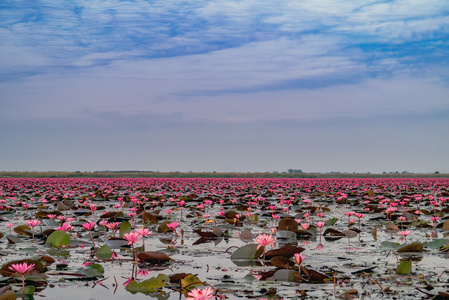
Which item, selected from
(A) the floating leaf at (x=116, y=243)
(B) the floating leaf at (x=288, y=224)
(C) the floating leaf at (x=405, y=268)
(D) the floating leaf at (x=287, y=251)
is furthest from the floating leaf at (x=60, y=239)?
(C) the floating leaf at (x=405, y=268)

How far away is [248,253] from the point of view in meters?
4.55

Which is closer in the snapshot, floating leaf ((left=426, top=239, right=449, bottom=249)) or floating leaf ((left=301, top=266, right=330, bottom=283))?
floating leaf ((left=301, top=266, right=330, bottom=283))

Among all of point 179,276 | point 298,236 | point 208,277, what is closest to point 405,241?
point 298,236

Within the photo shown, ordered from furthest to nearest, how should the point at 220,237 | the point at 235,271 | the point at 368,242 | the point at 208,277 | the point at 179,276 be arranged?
the point at 220,237, the point at 368,242, the point at 235,271, the point at 208,277, the point at 179,276

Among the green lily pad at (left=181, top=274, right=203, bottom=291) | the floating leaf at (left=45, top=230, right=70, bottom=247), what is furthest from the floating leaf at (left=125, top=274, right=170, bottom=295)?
the floating leaf at (left=45, top=230, right=70, bottom=247)

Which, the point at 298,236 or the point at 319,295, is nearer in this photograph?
the point at 319,295

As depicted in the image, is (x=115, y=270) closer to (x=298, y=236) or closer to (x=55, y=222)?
(x=298, y=236)

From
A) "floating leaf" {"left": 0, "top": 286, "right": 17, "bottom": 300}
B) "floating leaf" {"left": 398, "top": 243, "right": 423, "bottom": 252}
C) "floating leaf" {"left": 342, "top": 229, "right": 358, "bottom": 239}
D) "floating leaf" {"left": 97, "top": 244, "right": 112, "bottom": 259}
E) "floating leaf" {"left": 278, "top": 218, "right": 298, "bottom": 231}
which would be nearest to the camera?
"floating leaf" {"left": 0, "top": 286, "right": 17, "bottom": 300}

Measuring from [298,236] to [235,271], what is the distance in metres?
3.00

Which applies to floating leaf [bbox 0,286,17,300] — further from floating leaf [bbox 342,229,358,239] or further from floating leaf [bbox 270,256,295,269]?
floating leaf [bbox 342,229,358,239]

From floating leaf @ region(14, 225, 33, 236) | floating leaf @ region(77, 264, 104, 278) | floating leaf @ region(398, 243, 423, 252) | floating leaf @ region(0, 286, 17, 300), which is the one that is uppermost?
floating leaf @ region(0, 286, 17, 300)

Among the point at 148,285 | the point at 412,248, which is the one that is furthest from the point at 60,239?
the point at 412,248

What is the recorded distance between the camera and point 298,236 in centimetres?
682

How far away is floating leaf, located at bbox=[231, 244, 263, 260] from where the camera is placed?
4.49 meters
